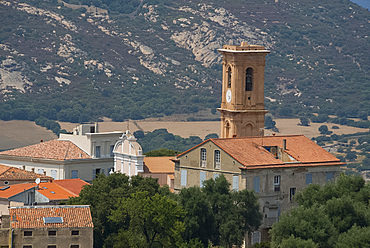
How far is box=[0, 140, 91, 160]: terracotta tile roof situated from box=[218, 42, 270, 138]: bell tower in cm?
1659

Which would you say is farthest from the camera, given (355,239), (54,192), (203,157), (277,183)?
(54,192)

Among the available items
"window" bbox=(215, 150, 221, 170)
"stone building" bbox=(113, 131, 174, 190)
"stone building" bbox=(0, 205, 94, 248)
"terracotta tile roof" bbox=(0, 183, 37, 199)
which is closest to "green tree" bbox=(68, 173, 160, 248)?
"stone building" bbox=(0, 205, 94, 248)

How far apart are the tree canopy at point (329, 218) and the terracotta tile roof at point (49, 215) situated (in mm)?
12833

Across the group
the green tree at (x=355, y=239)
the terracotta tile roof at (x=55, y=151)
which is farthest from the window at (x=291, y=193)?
the terracotta tile roof at (x=55, y=151)

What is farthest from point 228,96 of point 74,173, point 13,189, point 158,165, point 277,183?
point 13,189

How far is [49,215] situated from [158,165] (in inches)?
1391

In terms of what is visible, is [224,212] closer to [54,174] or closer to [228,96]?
[228,96]

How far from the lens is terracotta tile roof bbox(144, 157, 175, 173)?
117625mm

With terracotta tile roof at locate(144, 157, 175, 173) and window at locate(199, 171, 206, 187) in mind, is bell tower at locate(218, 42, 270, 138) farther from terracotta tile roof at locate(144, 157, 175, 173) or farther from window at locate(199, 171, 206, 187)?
window at locate(199, 171, 206, 187)

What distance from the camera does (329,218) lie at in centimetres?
9006

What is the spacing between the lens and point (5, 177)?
116 meters

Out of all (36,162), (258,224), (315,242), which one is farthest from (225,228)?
(36,162)

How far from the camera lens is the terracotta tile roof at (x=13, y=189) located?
331 ft

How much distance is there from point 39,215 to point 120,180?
47.6 ft
